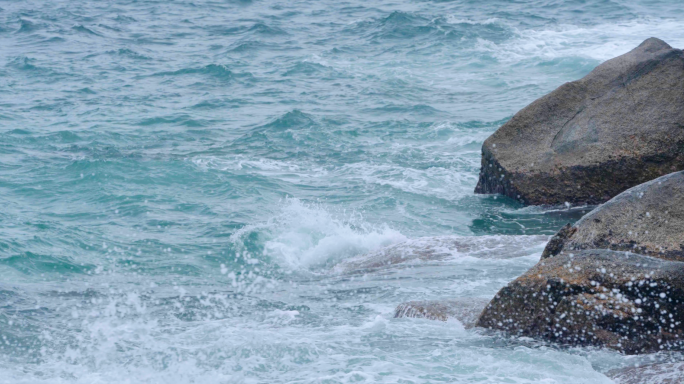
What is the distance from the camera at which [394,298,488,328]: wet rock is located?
5573 mm

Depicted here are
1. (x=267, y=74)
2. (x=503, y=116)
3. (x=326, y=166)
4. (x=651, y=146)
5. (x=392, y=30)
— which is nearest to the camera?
(x=651, y=146)

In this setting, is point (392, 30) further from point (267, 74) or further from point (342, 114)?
point (342, 114)

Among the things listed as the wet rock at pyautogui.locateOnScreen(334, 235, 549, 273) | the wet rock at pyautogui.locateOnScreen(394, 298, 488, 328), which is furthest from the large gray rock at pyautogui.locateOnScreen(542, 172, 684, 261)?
the wet rock at pyautogui.locateOnScreen(334, 235, 549, 273)

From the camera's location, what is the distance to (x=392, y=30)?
22359mm

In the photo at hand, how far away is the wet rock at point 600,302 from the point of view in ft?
15.8

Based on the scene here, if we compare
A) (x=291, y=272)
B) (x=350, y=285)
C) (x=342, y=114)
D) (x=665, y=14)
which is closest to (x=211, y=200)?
(x=291, y=272)

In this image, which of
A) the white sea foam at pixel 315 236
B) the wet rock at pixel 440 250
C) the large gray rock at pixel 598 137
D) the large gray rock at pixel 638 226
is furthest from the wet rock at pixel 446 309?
the large gray rock at pixel 598 137

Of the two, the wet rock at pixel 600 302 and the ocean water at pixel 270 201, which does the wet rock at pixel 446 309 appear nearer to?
the ocean water at pixel 270 201

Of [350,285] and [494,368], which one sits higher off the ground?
[494,368]

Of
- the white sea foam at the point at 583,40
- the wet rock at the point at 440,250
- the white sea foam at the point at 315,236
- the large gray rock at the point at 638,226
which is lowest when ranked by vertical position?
the white sea foam at the point at 315,236

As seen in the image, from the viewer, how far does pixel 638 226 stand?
5.91 m

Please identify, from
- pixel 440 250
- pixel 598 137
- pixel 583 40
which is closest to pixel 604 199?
pixel 598 137

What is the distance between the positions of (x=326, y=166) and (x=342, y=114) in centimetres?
311

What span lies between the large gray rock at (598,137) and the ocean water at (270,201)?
34 cm
